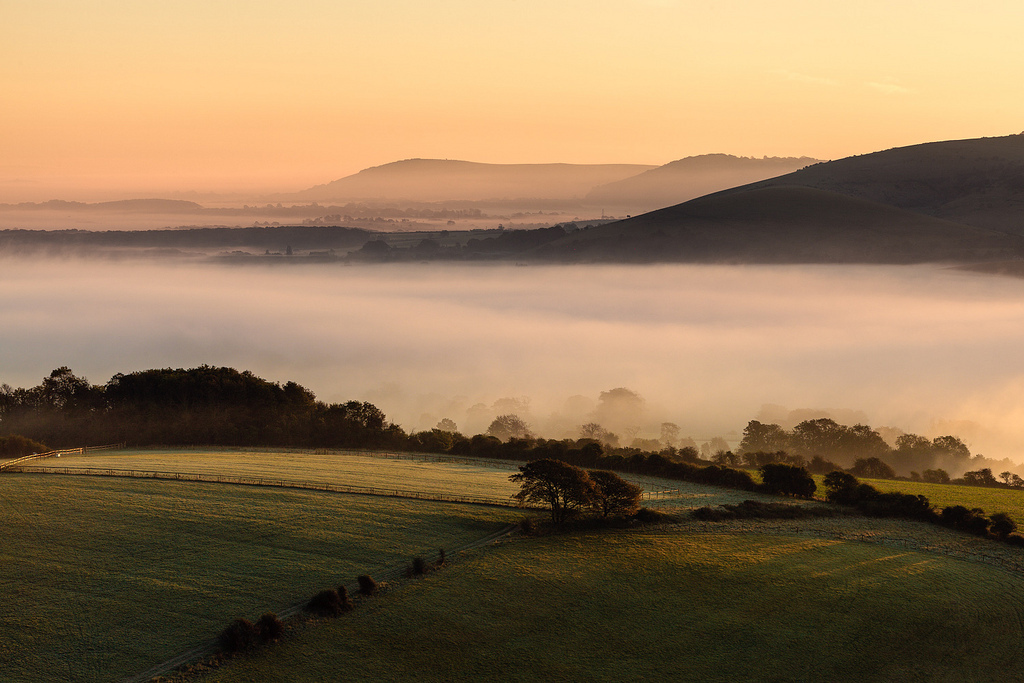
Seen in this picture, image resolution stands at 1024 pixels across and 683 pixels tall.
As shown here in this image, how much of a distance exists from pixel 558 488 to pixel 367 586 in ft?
85.8

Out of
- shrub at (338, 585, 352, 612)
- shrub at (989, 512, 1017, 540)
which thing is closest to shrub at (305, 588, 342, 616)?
shrub at (338, 585, 352, 612)

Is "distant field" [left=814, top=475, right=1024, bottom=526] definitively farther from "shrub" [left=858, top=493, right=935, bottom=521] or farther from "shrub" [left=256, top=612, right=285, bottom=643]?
"shrub" [left=256, top=612, right=285, bottom=643]

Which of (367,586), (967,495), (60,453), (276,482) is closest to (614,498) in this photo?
(367,586)

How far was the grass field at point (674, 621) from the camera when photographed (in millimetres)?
47344

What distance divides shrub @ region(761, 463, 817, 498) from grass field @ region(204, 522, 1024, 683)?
22658 millimetres

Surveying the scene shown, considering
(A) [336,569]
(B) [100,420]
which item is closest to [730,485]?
(A) [336,569]

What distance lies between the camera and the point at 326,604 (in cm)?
5291

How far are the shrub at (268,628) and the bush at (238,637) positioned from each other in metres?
0.39

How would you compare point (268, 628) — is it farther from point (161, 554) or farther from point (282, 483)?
point (282, 483)

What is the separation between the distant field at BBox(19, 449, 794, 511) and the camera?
3425 inches

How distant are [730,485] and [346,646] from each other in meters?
62.6

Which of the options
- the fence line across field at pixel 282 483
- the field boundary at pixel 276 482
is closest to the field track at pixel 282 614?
the field boundary at pixel 276 482

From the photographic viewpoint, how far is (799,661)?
4916 cm

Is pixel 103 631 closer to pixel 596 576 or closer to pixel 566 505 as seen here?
pixel 596 576
